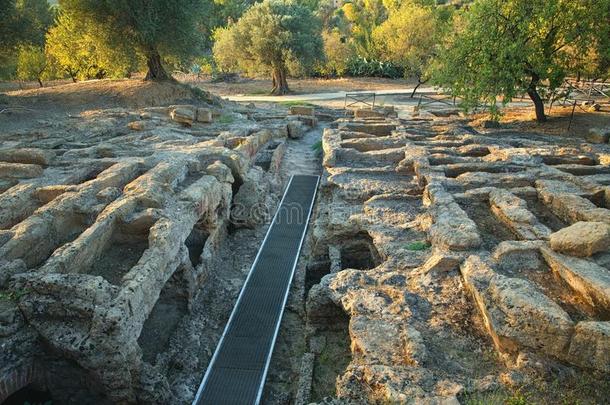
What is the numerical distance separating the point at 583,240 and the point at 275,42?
2651 centimetres

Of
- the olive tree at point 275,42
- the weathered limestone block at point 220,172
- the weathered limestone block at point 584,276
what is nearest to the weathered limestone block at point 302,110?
the olive tree at point 275,42

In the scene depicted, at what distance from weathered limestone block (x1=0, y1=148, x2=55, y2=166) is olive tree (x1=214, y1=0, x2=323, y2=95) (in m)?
20.8

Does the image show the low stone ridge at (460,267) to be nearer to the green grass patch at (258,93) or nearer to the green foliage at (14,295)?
the green foliage at (14,295)

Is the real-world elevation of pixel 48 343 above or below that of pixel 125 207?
below

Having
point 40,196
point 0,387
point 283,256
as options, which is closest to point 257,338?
point 283,256

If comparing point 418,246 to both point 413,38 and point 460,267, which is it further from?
point 413,38

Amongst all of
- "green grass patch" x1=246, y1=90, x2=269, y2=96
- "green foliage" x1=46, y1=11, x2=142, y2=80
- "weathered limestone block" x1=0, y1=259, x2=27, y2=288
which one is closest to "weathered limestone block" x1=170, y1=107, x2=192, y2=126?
"green foliage" x1=46, y1=11, x2=142, y2=80

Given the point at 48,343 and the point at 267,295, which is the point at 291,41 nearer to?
the point at 267,295

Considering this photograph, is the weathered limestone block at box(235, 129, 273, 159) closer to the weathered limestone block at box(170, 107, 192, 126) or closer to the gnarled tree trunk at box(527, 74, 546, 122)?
the weathered limestone block at box(170, 107, 192, 126)

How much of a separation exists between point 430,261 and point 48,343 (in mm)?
5039

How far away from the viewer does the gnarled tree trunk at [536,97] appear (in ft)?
48.6

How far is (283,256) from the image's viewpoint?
998 cm

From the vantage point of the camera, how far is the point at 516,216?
25.1 ft

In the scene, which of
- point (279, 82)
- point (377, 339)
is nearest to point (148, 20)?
point (279, 82)
